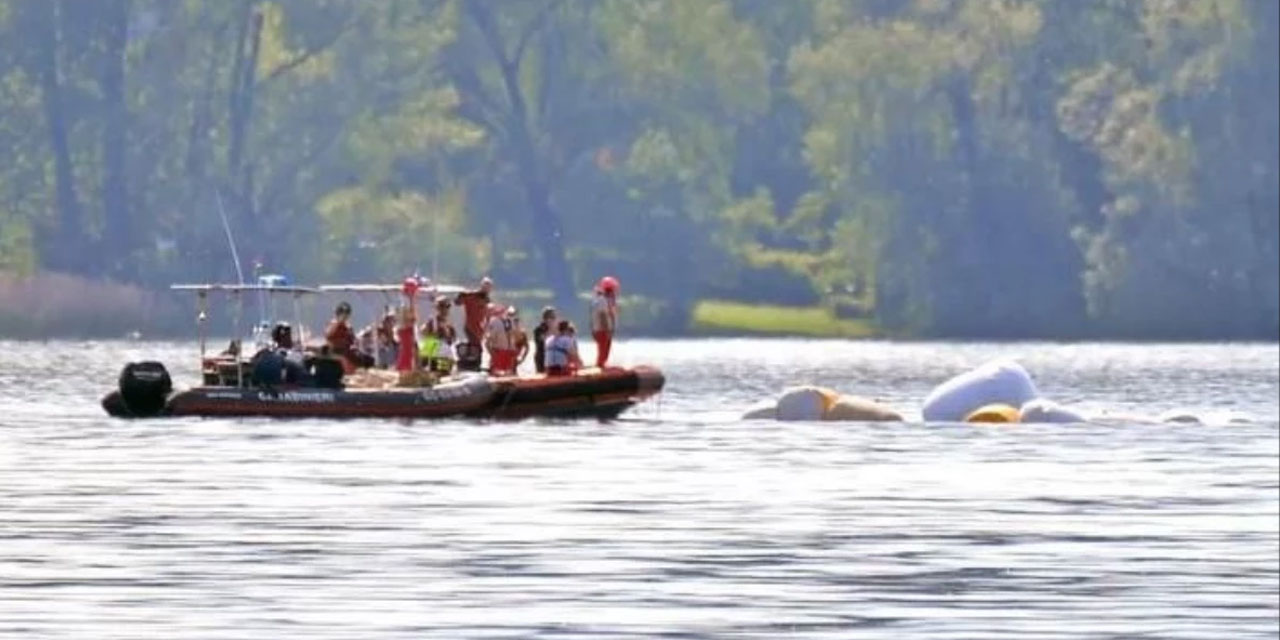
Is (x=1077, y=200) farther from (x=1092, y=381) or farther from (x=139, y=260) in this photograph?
(x=1092, y=381)

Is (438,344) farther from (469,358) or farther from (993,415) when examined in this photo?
(993,415)

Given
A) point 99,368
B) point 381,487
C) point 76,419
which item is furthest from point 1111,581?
point 99,368

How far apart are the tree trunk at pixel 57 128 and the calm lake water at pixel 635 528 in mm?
61964

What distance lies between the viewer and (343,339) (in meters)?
64.3

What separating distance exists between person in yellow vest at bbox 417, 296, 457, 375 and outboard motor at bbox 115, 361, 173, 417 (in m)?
3.49

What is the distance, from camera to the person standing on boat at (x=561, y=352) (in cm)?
6347

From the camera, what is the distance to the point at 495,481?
1939 inches

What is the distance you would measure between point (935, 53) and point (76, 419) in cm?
7254

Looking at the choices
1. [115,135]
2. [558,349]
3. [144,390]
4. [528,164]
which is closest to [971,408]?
[558,349]

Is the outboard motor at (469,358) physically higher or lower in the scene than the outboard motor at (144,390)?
higher

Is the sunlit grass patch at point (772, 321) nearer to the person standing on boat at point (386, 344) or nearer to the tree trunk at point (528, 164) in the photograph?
the tree trunk at point (528, 164)

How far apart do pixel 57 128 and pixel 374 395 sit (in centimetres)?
7375

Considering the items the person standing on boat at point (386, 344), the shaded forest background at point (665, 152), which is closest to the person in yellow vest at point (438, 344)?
the person standing on boat at point (386, 344)

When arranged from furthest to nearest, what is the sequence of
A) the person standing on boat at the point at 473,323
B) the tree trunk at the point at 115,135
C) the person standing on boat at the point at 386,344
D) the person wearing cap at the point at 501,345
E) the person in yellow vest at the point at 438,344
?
the tree trunk at the point at 115,135
the person standing on boat at the point at 386,344
the person standing on boat at the point at 473,323
the person wearing cap at the point at 501,345
the person in yellow vest at the point at 438,344
